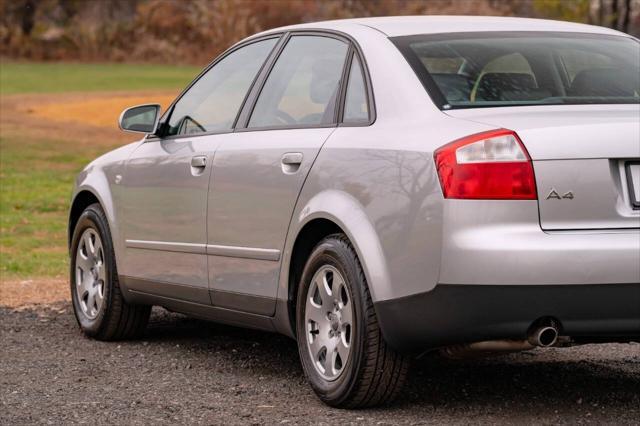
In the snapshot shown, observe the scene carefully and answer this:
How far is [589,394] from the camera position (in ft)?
21.1

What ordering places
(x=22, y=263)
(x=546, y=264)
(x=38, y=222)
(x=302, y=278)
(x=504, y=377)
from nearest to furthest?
1. (x=546, y=264)
2. (x=302, y=278)
3. (x=504, y=377)
4. (x=22, y=263)
5. (x=38, y=222)

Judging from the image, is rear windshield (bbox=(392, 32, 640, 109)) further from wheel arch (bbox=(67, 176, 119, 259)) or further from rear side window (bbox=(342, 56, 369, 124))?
wheel arch (bbox=(67, 176, 119, 259))

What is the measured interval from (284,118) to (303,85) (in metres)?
0.17

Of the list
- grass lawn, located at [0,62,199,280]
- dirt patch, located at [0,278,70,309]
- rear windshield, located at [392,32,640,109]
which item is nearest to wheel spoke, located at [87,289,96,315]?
dirt patch, located at [0,278,70,309]

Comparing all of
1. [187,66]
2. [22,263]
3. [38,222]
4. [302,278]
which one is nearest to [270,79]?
[302,278]

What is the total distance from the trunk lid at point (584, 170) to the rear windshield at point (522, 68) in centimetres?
40

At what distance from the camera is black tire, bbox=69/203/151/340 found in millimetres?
8023

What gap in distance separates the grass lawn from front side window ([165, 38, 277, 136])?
396cm

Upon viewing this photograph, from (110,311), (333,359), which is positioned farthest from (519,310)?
(110,311)

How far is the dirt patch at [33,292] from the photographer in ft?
31.9

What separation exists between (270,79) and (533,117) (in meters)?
1.76

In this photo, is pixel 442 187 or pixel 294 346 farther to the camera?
pixel 294 346

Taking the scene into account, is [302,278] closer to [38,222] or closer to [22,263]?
[22,263]

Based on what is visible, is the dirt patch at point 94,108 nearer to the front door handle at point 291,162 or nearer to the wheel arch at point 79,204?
the wheel arch at point 79,204
